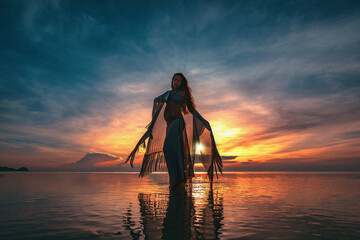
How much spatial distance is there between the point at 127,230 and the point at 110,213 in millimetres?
1157

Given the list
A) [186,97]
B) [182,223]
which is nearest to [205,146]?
[186,97]

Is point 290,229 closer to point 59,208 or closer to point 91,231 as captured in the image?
point 91,231

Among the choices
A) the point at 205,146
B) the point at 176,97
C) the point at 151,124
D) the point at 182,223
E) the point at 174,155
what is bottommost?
the point at 182,223

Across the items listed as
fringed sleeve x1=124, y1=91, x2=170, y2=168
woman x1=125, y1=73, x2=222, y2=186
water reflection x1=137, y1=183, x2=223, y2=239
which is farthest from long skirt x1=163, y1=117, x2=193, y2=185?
water reflection x1=137, y1=183, x2=223, y2=239

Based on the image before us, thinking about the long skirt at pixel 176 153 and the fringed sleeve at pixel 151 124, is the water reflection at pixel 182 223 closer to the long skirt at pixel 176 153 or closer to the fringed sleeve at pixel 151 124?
the long skirt at pixel 176 153

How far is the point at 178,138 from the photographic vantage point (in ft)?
21.6

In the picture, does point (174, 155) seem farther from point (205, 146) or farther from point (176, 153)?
point (205, 146)

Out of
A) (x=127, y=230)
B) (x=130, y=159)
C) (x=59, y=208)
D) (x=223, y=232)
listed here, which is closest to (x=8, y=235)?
(x=127, y=230)

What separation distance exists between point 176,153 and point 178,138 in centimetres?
44

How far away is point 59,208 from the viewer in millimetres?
4098

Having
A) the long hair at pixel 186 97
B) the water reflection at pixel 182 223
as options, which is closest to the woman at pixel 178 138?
the long hair at pixel 186 97

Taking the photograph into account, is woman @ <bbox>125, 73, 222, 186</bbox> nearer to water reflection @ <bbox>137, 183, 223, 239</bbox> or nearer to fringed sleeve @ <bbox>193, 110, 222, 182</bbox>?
fringed sleeve @ <bbox>193, 110, 222, 182</bbox>

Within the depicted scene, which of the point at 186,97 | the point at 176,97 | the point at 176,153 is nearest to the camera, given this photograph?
the point at 176,153

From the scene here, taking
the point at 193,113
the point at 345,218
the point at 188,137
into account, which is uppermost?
the point at 193,113
